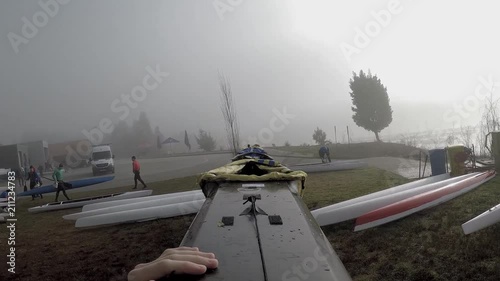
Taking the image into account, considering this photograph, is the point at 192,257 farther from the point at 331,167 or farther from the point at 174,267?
the point at 331,167

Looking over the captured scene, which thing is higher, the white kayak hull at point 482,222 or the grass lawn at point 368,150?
the white kayak hull at point 482,222

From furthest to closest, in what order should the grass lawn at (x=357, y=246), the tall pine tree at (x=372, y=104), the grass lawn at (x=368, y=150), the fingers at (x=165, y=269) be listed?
the tall pine tree at (x=372, y=104)
the grass lawn at (x=368, y=150)
the grass lawn at (x=357, y=246)
the fingers at (x=165, y=269)

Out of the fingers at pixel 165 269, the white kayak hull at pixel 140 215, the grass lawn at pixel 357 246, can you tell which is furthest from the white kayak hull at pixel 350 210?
the fingers at pixel 165 269

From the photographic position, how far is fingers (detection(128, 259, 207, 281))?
2084mm

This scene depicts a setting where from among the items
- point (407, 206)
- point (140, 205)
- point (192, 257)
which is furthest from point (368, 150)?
point (192, 257)

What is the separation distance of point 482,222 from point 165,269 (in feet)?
16.8

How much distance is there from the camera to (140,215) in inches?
334

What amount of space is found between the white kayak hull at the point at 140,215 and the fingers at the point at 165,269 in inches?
266

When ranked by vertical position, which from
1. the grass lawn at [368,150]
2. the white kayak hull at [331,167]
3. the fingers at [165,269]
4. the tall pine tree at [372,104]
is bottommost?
the grass lawn at [368,150]

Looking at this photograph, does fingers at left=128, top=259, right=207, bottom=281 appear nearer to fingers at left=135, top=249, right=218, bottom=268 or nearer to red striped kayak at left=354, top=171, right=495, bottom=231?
fingers at left=135, top=249, right=218, bottom=268

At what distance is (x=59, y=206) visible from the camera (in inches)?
450

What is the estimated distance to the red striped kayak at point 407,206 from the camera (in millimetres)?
6309

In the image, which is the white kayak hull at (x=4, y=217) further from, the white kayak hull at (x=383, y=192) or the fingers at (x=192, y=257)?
the fingers at (x=192, y=257)

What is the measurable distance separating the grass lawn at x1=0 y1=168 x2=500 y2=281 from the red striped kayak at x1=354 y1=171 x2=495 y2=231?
0.50 feet
